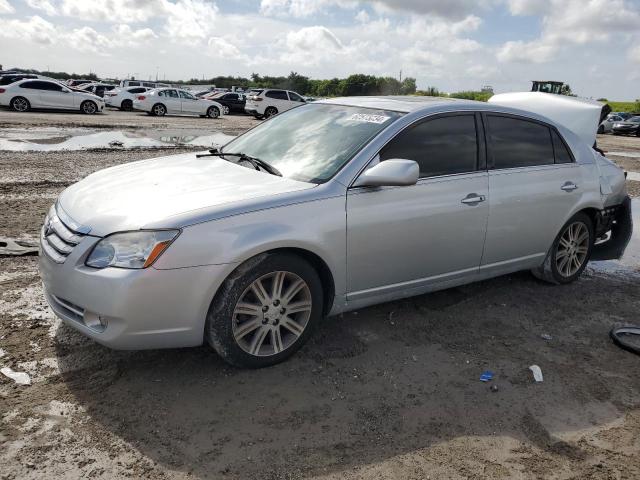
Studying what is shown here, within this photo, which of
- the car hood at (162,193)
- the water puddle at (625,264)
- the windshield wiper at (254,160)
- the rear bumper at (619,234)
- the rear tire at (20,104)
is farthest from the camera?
the rear tire at (20,104)

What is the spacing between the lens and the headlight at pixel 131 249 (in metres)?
3.02

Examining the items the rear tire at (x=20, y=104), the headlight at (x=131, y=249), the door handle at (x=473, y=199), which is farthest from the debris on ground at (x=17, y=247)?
the rear tire at (x=20, y=104)

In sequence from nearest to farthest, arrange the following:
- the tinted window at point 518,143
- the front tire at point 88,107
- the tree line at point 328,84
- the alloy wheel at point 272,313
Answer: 1. the alloy wheel at point 272,313
2. the tinted window at point 518,143
3. the front tire at point 88,107
4. the tree line at point 328,84

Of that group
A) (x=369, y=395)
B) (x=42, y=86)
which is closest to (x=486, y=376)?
(x=369, y=395)

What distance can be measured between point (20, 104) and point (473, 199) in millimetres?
24177

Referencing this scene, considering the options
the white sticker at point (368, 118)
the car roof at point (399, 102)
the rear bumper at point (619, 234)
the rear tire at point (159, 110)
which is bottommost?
the rear tire at point (159, 110)

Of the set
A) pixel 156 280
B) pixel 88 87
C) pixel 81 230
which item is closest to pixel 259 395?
pixel 156 280

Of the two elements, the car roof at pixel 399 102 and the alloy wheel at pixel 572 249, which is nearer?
the car roof at pixel 399 102

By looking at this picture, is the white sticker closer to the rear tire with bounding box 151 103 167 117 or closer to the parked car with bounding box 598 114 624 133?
the rear tire with bounding box 151 103 167 117

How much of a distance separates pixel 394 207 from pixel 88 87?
36.1 m

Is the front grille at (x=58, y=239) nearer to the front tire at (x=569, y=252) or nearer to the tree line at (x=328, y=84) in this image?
the front tire at (x=569, y=252)

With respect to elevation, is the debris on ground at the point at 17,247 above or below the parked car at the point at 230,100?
above

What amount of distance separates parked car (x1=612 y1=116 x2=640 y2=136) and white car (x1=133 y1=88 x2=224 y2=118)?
2319 centimetres

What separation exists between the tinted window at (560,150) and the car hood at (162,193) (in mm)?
2655
